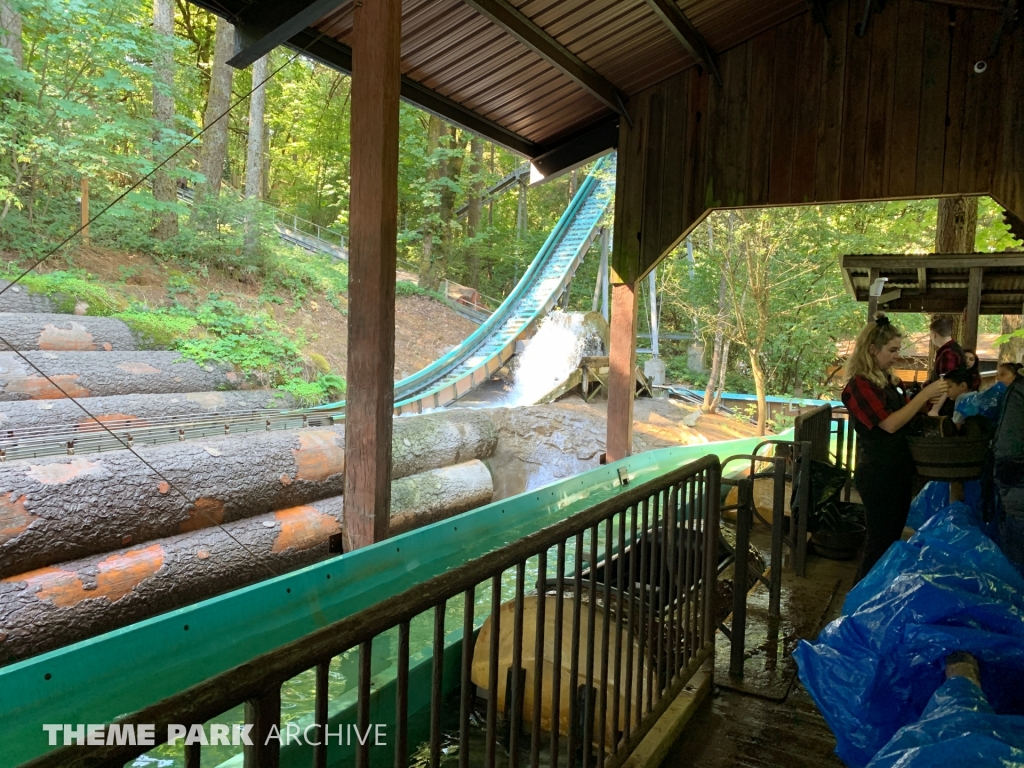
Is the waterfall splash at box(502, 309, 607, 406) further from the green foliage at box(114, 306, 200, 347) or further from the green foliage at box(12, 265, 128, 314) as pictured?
the green foliage at box(12, 265, 128, 314)

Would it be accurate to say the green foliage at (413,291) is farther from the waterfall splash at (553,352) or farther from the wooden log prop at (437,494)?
the wooden log prop at (437,494)

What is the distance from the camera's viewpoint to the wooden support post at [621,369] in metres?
6.40

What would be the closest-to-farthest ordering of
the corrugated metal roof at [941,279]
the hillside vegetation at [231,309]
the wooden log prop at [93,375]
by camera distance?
the corrugated metal roof at [941,279] < the wooden log prop at [93,375] < the hillside vegetation at [231,309]

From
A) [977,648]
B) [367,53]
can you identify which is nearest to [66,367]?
[367,53]

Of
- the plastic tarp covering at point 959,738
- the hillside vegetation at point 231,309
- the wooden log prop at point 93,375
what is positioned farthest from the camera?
the hillside vegetation at point 231,309

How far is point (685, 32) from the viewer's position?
531 cm

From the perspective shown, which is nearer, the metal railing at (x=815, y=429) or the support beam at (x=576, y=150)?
the metal railing at (x=815, y=429)

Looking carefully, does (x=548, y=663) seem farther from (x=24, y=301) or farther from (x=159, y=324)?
(x=24, y=301)

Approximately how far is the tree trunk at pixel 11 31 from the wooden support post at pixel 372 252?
1033 centimetres

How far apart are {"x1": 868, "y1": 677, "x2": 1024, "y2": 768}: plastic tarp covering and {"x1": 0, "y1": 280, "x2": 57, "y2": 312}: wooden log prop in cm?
1029

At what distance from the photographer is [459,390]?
11.9 m

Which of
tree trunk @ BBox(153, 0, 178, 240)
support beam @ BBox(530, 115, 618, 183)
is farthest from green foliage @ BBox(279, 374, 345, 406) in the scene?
support beam @ BBox(530, 115, 618, 183)

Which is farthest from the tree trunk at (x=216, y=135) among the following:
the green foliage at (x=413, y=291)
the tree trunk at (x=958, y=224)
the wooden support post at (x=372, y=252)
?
the tree trunk at (x=958, y=224)

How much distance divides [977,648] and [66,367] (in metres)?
7.99
